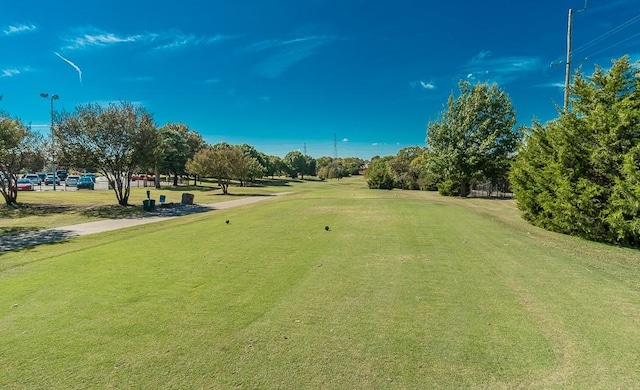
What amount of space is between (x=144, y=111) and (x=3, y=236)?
511 inches

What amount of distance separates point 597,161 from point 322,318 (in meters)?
9.97

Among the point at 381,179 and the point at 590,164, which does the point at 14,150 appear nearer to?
the point at 590,164

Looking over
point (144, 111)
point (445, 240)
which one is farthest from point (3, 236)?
point (445, 240)

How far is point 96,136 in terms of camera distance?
71.3 feet

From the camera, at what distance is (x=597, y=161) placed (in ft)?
32.5

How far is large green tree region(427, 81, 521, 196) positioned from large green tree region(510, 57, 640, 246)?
1903 cm

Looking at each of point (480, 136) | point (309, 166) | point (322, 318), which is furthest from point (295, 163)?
point (322, 318)

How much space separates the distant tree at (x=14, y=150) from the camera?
18.5 m

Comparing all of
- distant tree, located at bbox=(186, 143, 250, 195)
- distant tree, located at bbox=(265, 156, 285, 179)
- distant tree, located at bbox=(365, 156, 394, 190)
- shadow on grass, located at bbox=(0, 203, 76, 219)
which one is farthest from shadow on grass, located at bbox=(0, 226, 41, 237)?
distant tree, located at bbox=(265, 156, 285, 179)

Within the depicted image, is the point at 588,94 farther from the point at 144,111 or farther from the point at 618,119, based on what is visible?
the point at 144,111

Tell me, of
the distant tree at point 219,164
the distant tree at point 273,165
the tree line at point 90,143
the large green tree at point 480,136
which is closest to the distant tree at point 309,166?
the distant tree at point 273,165

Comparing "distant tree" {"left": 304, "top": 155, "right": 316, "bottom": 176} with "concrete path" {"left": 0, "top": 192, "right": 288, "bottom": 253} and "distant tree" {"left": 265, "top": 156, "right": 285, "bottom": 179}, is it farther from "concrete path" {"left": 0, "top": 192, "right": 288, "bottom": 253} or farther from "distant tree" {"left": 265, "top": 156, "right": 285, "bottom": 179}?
"concrete path" {"left": 0, "top": 192, "right": 288, "bottom": 253}

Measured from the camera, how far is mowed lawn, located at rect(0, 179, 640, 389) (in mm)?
3340

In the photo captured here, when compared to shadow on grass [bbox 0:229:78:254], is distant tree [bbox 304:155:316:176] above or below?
above
